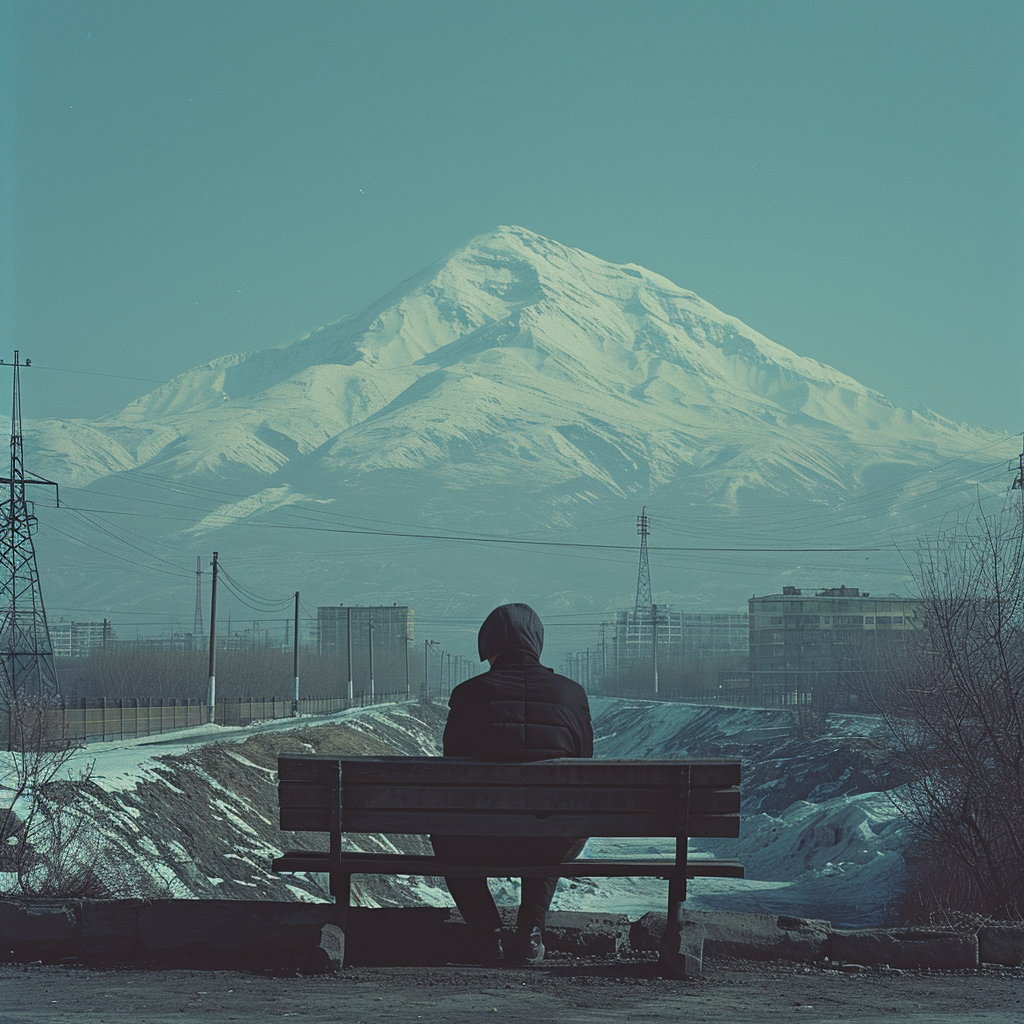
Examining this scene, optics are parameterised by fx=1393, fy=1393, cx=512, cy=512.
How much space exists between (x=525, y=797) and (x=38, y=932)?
288cm

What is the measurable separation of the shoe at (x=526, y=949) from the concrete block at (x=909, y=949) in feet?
5.32

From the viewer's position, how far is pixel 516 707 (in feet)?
23.3

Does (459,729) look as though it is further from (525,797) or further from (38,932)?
(38,932)

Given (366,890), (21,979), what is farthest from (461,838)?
(366,890)

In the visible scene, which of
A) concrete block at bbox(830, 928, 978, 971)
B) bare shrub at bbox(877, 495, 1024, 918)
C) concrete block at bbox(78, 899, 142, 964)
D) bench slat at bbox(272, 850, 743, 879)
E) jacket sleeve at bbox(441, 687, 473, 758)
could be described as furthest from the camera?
bare shrub at bbox(877, 495, 1024, 918)

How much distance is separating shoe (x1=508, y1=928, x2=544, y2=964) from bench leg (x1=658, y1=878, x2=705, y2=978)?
648 millimetres

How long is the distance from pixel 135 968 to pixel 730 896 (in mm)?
28230

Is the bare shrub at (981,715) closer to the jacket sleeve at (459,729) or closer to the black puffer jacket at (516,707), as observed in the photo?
the black puffer jacket at (516,707)

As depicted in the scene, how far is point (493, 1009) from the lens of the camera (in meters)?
6.00

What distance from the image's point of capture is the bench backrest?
22.8 feet

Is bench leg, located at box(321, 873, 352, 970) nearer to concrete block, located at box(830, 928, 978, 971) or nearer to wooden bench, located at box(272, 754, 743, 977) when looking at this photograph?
wooden bench, located at box(272, 754, 743, 977)

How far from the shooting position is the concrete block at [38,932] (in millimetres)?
7574

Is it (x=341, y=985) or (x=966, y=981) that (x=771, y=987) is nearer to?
(x=966, y=981)

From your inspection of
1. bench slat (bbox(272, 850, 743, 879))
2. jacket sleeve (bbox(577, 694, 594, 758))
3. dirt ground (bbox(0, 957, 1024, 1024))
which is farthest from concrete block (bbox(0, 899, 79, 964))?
jacket sleeve (bbox(577, 694, 594, 758))
